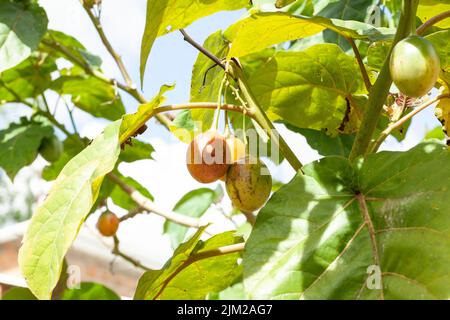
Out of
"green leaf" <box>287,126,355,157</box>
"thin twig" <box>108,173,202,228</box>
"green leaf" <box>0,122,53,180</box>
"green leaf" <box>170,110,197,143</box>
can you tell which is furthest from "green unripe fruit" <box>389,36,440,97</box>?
"green leaf" <box>0,122,53,180</box>

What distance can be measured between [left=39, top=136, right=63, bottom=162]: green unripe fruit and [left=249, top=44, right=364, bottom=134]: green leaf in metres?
1.19

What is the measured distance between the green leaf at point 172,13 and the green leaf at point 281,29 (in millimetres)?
125

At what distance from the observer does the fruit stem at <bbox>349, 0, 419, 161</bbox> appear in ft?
3.55

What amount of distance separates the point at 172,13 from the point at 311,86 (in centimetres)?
38

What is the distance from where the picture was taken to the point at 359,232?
Answer: 1017 mm

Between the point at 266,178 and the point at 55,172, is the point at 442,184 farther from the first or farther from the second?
the point at 55,172

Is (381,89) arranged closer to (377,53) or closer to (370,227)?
(370,227)

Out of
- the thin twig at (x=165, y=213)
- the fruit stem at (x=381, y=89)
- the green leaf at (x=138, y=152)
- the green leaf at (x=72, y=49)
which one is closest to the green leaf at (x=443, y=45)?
the fruit stem at (x=381, y=89)

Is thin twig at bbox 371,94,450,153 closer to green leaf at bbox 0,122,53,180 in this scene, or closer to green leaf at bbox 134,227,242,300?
green leaf at bbox 134,227,242,300

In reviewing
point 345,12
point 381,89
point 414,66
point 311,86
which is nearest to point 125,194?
point 345,12

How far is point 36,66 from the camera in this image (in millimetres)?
2682
